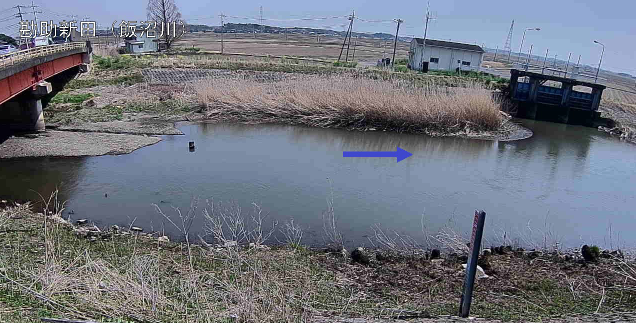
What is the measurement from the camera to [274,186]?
11648 millimetres

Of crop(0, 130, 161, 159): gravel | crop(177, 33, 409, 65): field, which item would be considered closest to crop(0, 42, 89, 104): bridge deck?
crop(0, 130, 161, 159): gravel

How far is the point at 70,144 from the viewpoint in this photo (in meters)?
14.3

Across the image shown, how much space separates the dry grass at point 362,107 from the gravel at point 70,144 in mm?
5658

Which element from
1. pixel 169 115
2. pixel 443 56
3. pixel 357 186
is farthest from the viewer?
pixel 443 56

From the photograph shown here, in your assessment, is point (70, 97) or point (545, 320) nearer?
point (545, 320)

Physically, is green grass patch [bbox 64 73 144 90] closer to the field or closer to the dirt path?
the field

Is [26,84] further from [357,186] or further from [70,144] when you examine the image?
[357,186]

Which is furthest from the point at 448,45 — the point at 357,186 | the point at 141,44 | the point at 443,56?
the point at 357,186

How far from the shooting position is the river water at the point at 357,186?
31.6 feet

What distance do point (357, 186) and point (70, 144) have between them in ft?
30.7

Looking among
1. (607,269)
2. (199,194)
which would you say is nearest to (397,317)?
(607,269)

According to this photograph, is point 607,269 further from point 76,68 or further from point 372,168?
point 76,68

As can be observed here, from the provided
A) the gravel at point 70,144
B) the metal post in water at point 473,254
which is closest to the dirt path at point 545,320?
the metal post in water at point 473,254
